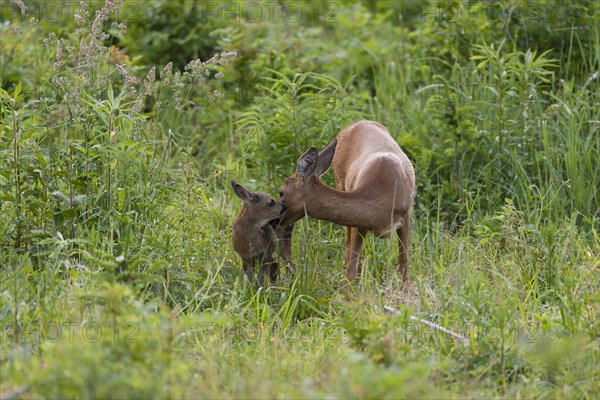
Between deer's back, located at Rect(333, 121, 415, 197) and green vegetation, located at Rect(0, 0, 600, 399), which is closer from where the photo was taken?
green vegetation, located at Rect(0, 0, 600, 399)

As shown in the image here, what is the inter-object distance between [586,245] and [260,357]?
2.83m

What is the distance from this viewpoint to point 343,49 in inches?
441

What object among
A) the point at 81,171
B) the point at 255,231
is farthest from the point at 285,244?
the point at 81,171

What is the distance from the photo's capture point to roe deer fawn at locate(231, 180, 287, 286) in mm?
6293

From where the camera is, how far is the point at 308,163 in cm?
627

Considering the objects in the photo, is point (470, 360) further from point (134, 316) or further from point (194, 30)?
point (194, 30)

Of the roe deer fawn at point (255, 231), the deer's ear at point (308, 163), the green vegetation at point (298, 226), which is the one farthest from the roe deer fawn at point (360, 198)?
the green vegetation at point (298, 226)

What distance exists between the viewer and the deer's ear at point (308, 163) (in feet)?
20.4

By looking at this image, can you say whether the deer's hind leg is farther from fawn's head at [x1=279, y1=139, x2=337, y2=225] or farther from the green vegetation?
fawn's head at [x1=279, y1=139, x2=337, y2=225]

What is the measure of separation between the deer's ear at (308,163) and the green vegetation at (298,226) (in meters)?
0.49

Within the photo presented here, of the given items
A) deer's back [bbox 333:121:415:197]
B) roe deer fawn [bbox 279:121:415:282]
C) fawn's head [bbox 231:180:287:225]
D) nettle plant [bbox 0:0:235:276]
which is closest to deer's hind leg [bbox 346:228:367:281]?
roe deer fawn [bbox 279:121:415:282]

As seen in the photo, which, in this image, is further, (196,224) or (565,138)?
(565,138)

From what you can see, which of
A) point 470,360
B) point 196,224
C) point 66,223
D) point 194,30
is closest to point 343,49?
point 194,30

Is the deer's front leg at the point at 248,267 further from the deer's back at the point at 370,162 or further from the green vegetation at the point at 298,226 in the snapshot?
the deer's back at the point at 370,162
